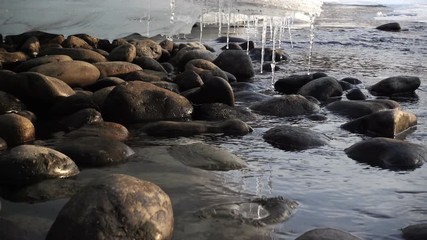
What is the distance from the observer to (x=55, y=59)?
630cm

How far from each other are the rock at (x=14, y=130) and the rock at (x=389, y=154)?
8.07 feet

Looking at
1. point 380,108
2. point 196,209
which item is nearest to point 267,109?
point 380,108

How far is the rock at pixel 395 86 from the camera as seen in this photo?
6848 mm

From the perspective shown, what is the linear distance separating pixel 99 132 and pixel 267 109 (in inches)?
78.1

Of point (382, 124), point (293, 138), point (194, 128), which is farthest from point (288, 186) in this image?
point (382, 124)

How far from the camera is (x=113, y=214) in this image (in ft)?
7.89

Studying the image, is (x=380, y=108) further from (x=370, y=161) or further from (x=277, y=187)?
(x=277, y=187)

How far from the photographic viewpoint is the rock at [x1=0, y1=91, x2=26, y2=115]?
480 cm

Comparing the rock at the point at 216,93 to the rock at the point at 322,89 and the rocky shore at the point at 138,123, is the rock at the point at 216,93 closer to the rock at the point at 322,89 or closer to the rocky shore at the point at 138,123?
the rocky shore at the point at 138,123

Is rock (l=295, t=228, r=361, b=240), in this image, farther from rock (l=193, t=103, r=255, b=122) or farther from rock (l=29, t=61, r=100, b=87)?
rock (l=29, t=61, r=100, b=87)

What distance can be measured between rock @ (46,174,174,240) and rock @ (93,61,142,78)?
3930mm

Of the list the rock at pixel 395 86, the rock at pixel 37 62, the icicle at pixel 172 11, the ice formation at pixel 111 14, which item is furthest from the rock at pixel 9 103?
the rock at pixel 395 86

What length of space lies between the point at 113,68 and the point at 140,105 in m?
1.59

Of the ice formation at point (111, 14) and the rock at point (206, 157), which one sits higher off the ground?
the ice formation at point (111, 14)
